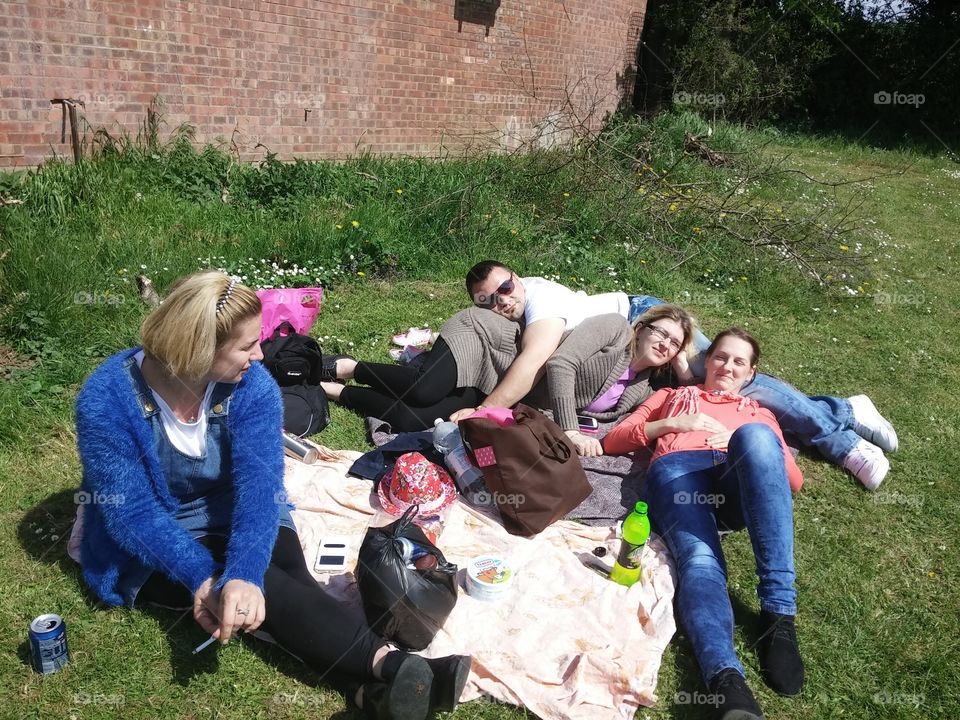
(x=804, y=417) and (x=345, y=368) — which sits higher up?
(x=804, y=417)

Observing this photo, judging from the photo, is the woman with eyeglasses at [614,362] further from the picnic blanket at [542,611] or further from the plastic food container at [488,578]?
the plastic food container at [488,578]

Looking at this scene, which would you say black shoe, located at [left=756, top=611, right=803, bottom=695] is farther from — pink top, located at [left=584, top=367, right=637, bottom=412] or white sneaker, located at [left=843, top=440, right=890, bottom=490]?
pink top, located at [left=584, top=367, right=637, bottom=412]

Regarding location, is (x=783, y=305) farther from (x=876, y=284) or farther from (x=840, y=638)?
(x=840, y=638)

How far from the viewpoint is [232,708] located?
2537mm

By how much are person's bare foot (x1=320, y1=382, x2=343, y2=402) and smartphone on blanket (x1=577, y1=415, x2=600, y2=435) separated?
5.11 ft

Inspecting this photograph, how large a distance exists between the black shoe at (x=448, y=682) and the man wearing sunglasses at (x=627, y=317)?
5.87 ft

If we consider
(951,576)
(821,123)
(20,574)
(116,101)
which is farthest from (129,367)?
(821,123)

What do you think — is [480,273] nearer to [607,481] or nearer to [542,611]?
[607,481]

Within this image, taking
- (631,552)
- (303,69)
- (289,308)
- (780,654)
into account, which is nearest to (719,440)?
(631,552)

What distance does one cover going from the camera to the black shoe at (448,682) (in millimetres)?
Answer: 2424

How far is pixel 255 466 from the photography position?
2621mm

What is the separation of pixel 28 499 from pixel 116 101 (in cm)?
512

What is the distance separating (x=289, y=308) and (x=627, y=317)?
2294 mm

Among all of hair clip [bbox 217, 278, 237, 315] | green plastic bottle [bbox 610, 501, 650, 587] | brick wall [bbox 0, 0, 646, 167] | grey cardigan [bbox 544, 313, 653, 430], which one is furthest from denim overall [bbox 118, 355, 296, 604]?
brick wall [bbox 0, 0, 646, 167]
